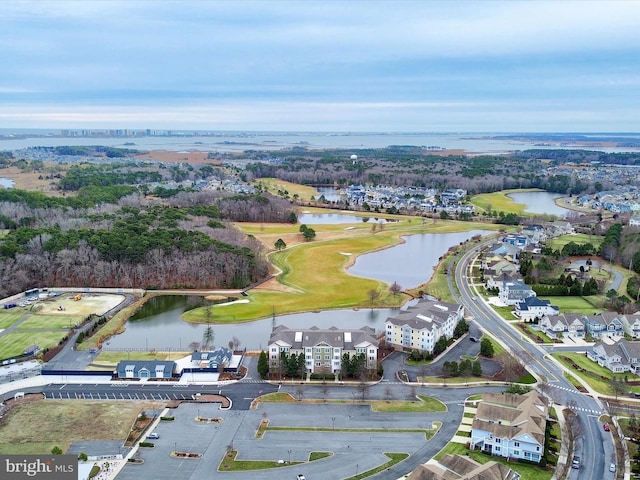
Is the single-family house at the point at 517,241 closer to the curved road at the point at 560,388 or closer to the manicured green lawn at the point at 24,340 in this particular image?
the curved road at the point at 560,388

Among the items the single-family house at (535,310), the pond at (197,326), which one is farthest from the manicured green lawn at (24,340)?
the single-family house at (535,310)

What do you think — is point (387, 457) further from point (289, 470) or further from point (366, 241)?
point (366, 241)

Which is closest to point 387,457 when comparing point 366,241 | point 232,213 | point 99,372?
point 99,372

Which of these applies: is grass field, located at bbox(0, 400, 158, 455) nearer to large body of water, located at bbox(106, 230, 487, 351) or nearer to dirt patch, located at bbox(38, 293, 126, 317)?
large body of water, located at bbox(106, 230, 487, 351)

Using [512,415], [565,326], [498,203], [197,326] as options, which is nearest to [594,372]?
[565,326]

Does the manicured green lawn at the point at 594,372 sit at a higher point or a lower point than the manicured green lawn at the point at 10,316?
higher

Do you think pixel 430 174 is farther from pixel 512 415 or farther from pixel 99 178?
pixel 512 415

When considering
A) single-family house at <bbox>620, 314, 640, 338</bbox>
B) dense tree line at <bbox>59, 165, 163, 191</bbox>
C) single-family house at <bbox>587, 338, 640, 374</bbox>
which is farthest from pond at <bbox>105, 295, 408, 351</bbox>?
dense tree line at <bbox>59, 165, 163, 191</bbox>
